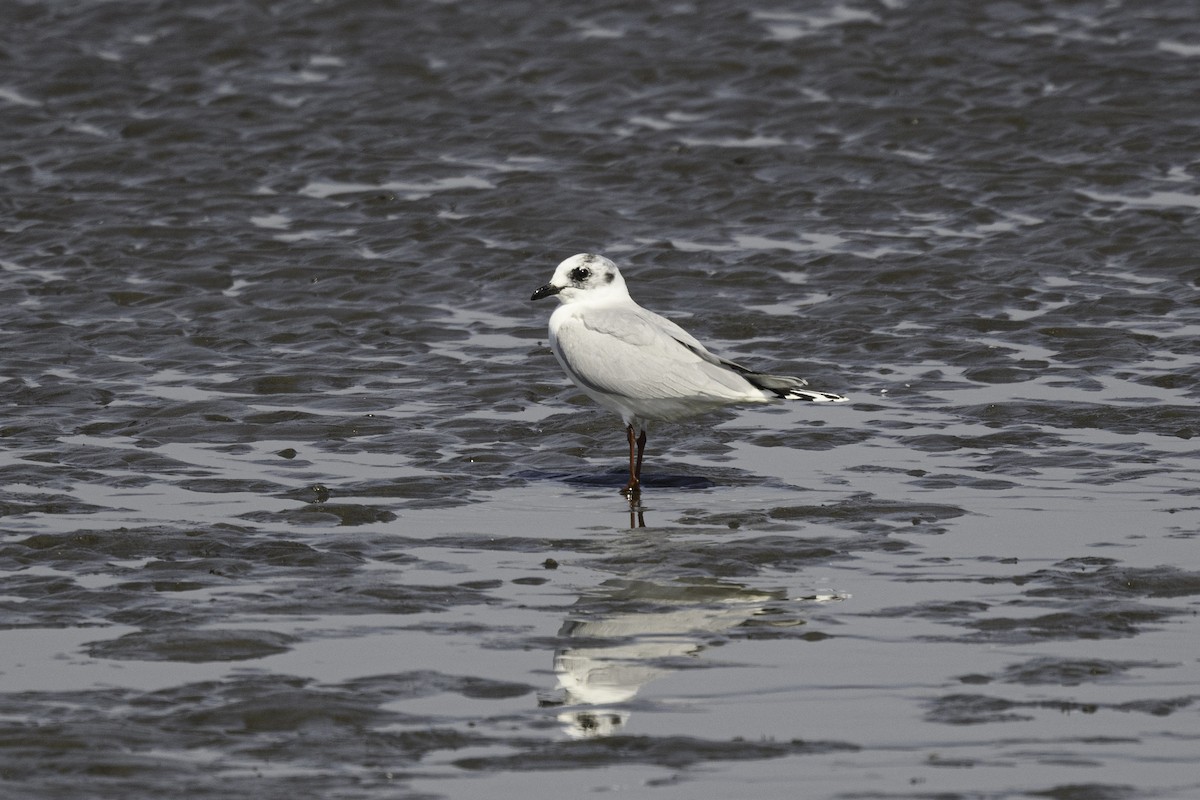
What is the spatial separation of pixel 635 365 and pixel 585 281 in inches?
36.5

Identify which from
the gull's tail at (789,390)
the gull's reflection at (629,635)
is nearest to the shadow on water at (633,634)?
the gull's reflection at (629,635)

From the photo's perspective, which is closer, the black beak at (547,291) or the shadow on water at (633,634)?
the shadow on water at (633,634)

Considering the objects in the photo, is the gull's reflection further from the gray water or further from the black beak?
the black beak

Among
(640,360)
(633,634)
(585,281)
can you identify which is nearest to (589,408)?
(585,281)

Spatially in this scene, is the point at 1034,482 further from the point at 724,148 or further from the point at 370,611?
the point at 724,148

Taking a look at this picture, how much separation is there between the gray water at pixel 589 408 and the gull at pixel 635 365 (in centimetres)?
41

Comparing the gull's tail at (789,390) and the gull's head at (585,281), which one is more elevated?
the gull's head at (585,281)

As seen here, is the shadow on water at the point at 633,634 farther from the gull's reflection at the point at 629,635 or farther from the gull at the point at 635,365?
the gull at the point at 635,365

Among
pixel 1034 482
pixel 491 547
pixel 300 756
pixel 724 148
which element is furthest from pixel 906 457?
pixel 724 148

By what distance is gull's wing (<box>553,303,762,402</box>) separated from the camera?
Answer: 11102 mm

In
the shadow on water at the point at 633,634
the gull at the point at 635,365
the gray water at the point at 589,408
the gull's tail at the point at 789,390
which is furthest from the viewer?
the gull at the point at 635,365

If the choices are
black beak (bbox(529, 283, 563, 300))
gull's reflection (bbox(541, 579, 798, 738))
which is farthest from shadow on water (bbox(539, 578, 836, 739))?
black beak (bbox(529, 283, 563, 300))

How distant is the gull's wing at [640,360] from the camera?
1110cm

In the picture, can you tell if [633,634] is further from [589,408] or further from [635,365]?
[589,408]
